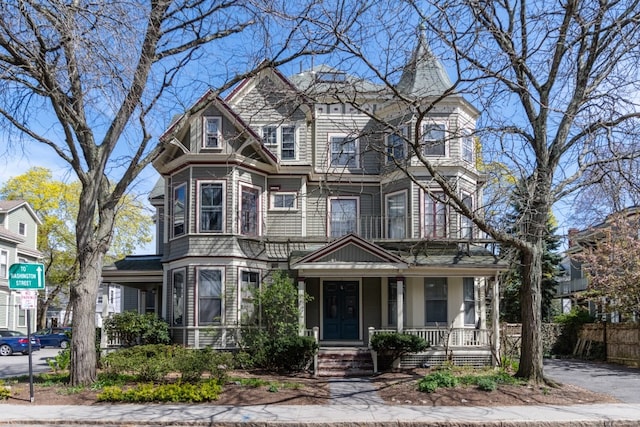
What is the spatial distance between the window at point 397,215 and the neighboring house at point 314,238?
45 mm

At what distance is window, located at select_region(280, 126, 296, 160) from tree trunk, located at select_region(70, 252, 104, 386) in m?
9.94

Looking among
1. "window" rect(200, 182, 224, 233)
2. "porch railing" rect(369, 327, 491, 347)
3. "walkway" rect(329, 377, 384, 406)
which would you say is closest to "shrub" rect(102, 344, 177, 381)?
"walkway" rect(329, 377, 384, 406)

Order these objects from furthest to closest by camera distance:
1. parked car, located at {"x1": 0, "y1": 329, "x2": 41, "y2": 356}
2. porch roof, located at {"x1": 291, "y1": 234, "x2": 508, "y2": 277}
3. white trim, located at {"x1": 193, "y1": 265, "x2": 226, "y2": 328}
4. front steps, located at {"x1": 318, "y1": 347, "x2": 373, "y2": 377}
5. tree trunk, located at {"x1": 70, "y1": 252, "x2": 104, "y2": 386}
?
parked car, located at {"x1": 0, "y1": 329, "x2": 41, "y2": 356} < white trim, located at {"x1": 193, "y1": 265, "x2": 226, "y2": 328} < porch roof, located at {"x1": 291, "y1": 234, "x2": 508, "y2": 277} < front steps, located at {"x1": 318, "y1": 347, "x2": 373, "y2": 377} < tree trunk, located at {"x1": 70, "y1": 252, "x2": 104, "y2": 386}

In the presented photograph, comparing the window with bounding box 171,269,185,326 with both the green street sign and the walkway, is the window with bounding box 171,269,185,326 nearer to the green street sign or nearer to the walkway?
the walkway

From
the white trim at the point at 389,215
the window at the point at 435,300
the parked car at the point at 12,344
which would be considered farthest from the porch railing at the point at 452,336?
the parked car at the point at 12,344

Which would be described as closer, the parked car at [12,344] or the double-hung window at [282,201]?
the double-hung window at [282,201]

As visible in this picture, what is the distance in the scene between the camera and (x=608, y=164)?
1416 centimetres

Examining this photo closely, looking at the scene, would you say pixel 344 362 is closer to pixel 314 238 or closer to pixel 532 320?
pixel 314 238

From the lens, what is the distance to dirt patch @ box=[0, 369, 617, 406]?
13.0m

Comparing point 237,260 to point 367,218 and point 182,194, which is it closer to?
point 182,194

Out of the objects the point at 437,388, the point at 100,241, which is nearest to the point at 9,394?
the point at 100,241

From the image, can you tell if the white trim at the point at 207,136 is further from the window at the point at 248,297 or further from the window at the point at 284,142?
the window at the point at 248,297

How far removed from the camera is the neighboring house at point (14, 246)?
3919cm

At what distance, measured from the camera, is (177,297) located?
21750mm
